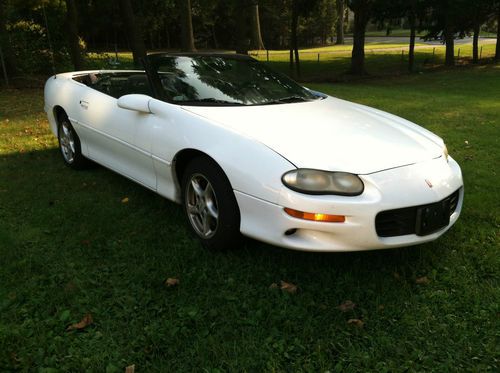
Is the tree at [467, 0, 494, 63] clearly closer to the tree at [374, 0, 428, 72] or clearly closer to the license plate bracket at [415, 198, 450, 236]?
the tree at [374, 0, 428, 72]

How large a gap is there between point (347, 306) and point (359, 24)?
2115 centimetres

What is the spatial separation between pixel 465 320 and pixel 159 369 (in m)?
1.66

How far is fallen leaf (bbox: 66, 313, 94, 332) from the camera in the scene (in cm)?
261

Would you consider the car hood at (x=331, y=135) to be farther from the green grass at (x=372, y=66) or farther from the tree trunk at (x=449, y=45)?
the tree trunk at (x=449, y=45)

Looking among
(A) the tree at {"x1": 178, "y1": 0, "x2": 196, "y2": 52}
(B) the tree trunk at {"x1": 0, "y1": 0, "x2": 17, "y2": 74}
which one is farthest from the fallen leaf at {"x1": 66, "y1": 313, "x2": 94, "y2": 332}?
(A) the tree at {"x1": 178, "y1": 0, "x2": 196, "y2": 52}

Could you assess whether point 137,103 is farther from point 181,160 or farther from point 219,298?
point 219,298

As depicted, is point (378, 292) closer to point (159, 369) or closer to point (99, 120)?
point (159, 369)

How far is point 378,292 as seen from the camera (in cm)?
292

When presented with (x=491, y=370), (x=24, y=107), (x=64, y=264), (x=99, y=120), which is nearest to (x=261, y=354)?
(x=491, y=370)

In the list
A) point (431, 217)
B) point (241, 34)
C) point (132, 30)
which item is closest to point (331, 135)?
point (431, 217)

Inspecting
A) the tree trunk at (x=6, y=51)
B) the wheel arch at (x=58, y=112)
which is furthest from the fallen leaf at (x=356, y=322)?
the tree trunk at (x=6, y=51)

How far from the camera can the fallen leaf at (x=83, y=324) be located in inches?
103

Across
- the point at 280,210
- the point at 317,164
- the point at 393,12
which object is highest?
the point at 393,12

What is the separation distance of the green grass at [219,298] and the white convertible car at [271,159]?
306mm
